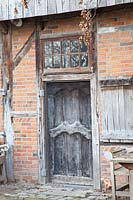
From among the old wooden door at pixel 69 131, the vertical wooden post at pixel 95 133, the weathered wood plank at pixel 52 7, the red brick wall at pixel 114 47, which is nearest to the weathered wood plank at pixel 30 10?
the weathered wood plank at pixel 52 7

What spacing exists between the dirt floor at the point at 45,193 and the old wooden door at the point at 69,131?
39cm

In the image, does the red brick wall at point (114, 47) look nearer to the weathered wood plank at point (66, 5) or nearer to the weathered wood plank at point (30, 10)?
the weathered wood plank at point (66, 5)

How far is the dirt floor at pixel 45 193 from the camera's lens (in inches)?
317

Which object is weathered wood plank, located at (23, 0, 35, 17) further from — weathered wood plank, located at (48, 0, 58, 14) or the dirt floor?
the dirt floor

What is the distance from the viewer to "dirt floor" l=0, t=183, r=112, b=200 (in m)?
8.05

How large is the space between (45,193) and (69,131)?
133 cm

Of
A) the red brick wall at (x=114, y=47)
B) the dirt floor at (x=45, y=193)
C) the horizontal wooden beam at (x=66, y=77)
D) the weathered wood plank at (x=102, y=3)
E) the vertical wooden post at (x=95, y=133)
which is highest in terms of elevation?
the weathered wood plank at (x=102, y=3)

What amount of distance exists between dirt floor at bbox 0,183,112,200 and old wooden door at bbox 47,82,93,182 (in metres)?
0.39

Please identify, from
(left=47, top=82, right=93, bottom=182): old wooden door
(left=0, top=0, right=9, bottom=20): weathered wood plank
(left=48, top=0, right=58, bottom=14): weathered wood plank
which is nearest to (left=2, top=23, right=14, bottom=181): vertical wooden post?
(left=0, top=0, right=9, bottom=20): weathered wood plank

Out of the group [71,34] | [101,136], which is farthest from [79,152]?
[71,34]

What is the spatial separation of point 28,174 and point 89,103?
191cm

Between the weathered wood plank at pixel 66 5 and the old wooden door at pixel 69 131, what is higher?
the weathered wood plank at pixel 66 5

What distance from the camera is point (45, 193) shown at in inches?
331

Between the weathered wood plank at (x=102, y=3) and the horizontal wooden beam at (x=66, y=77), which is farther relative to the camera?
the horizontal wooden beam at (x=66, y=77)
